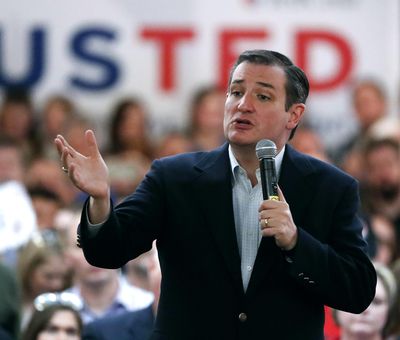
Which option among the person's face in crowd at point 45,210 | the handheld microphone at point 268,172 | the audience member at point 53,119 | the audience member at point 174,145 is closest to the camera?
the handheld microphone at point 268,172

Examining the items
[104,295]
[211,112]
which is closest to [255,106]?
[104,295]

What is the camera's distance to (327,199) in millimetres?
5031

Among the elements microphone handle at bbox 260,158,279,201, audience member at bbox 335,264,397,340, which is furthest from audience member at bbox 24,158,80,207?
microphone handle at bbox 260,158,279,201

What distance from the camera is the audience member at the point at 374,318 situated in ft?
23.4

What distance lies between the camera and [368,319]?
23.5 feet

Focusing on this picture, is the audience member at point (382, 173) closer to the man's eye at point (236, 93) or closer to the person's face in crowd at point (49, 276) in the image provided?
the person's face in crowd at point (49, 276)

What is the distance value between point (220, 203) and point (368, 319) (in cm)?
234

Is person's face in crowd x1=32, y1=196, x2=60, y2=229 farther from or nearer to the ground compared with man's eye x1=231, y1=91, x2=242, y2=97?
nearer to the ground

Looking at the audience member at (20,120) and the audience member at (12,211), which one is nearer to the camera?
the audience member at (12,211)

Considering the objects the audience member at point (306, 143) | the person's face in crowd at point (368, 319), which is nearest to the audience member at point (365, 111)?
the audience member at point (306, 143)

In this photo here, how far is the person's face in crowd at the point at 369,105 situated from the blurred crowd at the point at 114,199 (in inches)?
0.4

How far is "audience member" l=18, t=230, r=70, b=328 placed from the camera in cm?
892

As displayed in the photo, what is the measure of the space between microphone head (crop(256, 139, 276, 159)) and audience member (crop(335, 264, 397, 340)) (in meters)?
2.33

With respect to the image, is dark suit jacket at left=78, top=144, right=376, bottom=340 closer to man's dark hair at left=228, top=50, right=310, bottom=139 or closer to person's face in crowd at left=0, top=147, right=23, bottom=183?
man's dark hair at left=228, top=50, right=310, bottom=139
